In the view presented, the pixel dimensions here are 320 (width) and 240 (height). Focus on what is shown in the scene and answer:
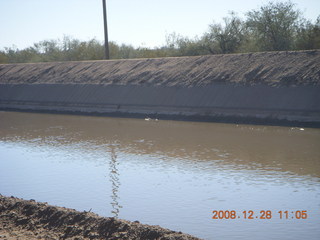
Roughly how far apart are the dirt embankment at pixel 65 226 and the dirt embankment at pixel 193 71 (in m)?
17.0

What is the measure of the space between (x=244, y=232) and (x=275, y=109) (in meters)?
15.1

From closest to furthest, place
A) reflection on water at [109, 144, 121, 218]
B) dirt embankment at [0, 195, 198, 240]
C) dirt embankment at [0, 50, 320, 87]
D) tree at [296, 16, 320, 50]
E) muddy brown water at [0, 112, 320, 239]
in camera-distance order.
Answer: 1. dirt embankment at [0, 195, 198, 240]
2. muddy brown water at [0, 112, 320, 239]
3. reflection on water at [109, 144, 121, 218]
4. dirt embankment at [0, 50, 320, 87]
5. tree at [296, 16, 320, 50]

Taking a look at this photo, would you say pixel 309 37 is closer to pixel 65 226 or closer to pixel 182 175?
pixel 182 175

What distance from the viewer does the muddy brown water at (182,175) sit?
8852mm

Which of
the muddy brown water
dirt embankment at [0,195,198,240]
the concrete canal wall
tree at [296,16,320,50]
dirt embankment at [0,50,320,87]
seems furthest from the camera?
tree at [296,16,320,50]

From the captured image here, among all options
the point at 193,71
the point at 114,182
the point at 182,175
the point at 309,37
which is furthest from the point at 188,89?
the point at 114,182

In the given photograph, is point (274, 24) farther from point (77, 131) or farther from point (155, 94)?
point (77, 131)

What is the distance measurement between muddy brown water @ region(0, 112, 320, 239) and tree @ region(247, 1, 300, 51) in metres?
17.4

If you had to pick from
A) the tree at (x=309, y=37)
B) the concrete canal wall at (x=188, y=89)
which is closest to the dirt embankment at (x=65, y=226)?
the concrete canal wall at (x=188, y=89)

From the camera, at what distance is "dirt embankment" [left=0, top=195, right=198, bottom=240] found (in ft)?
24.5

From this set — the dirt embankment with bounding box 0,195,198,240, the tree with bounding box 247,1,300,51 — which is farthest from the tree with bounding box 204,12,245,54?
the dirt embankment with bounding box 0,195,198,240

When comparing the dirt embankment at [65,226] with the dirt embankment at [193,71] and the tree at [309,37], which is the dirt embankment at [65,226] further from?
the tree at [309,37]

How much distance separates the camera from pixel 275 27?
37844 millimetres

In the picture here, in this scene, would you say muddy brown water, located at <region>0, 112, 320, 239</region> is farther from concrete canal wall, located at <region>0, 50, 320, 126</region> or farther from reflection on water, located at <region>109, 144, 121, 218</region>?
concrete canal wall, located at <region>0, 50, 320, 126</region>
